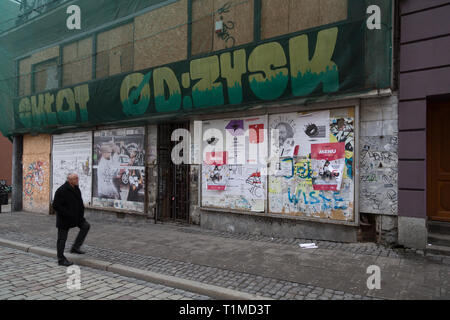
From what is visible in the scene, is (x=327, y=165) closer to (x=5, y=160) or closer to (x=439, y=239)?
(x=439, y=239)

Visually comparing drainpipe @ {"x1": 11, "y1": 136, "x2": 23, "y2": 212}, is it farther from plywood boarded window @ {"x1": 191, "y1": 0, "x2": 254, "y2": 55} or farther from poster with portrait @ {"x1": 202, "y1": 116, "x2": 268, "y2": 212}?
plywood boarded window @ {"x1": 191, "y1": 0, "x2": 254, "y2": 55}

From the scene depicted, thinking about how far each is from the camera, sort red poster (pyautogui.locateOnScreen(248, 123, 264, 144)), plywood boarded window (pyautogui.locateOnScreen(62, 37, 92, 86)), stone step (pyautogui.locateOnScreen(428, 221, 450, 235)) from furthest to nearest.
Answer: plywood boarded window (pyautogui.locateOnScreen(62, 37, 92, 86)), red poster (pyautogui.locateOnScreen(248, 123, 264, 144)), stone step (pyautogui.locateOnScreen(428, 221, 450, 235))

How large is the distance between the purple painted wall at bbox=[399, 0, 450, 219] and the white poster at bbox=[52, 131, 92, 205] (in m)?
10.6

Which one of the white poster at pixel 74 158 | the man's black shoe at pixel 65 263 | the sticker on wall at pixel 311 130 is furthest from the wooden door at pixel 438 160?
the white poster at pixel 74 158

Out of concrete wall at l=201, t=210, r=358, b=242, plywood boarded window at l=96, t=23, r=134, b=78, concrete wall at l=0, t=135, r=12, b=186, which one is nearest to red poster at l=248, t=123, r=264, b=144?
concrete wall at l=201, t=210, r=358, b=242

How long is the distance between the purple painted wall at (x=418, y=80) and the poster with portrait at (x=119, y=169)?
7643mm

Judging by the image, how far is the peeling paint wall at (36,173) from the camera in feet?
46.1

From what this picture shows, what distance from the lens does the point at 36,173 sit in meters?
14.6

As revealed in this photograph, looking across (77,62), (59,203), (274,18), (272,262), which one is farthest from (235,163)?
(77,62)

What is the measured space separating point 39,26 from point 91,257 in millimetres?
12089

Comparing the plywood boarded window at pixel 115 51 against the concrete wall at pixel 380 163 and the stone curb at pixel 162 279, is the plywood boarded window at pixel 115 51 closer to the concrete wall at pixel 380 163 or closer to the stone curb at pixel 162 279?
the stone curb at pixel 162 279

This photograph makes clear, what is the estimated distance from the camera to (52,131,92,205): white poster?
12.4 metres

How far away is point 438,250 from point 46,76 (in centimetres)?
1546
